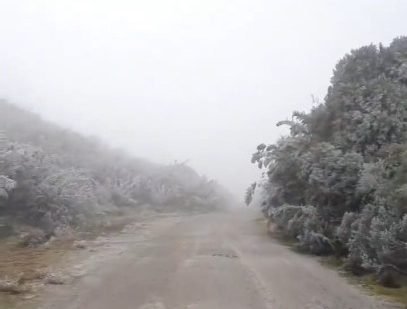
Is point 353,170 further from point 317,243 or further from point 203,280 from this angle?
point 203,280

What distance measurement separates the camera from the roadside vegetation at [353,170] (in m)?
11.4

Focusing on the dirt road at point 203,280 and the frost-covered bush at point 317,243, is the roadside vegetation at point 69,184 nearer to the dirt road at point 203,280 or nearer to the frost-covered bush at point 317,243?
the dirt road at point 203,280

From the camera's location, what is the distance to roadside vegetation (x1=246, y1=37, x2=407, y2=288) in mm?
11375

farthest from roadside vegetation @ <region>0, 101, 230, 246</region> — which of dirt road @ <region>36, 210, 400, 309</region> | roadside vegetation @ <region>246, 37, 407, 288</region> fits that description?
roadside vegetation @ <region>246, 37, 407, 288</region>

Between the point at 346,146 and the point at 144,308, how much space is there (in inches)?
406

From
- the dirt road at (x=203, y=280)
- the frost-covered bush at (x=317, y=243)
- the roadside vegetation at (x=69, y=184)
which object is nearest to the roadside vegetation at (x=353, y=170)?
the frost-covered bush at (x=317, y=243)

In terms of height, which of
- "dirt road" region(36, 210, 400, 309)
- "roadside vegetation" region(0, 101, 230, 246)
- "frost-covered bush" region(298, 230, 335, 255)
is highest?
"roadside vegetation" region(0, 101, 230, 246)

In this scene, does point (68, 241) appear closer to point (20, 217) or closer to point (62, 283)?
point (20, 217)

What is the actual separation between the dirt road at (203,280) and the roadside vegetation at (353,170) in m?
0.94

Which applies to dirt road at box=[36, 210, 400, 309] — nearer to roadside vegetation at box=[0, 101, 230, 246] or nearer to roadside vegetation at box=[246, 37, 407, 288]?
roadside vegetation at box=[246, 37, 407, 288]

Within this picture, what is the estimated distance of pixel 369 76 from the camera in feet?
61.9

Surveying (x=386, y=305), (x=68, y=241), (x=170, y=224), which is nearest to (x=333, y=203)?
(x=386, y=305)

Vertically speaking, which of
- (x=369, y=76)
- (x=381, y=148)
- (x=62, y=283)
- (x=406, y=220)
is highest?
(x=369, y=76)

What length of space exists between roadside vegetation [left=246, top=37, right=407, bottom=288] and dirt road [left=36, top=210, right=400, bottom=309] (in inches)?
37.0
